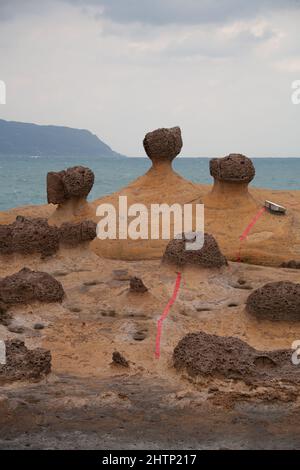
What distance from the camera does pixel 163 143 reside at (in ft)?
40.2

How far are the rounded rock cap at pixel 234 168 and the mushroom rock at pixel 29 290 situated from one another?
4257mm

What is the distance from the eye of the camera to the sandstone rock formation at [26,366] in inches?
203

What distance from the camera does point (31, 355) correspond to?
531 centimetres

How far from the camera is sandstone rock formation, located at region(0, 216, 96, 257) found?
29.5 feet

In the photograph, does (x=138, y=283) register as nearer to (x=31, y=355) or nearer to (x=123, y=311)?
(x=123, y=311)

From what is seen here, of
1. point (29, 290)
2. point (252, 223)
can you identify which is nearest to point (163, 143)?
point (252, 223)

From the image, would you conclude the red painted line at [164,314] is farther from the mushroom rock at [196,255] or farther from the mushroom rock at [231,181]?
the mushroom rock at [231,181]

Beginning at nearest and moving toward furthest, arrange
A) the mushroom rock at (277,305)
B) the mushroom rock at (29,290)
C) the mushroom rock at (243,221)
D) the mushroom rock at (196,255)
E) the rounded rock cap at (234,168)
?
the mushroom rock at (277,305) < the mushroom rock at (29,290) < the mushroom rock at (196,255) < the mushroom rock at (243,221) < the rounded rock cap at (234,168)

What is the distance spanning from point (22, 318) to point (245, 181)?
17.1ft

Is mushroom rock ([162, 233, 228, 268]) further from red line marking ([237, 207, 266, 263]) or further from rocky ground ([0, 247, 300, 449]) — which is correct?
red line marking ([237, 207, 266, 263])

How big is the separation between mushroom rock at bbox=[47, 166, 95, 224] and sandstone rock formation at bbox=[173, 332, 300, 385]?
20.3 feet

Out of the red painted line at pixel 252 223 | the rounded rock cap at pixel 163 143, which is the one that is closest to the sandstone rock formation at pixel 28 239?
the red painted line at pixel 252 223

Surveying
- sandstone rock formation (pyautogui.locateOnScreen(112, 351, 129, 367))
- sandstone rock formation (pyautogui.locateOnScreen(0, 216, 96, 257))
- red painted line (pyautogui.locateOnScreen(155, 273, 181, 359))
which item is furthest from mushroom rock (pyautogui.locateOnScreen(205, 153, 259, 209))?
sandstone rock formation (pyautogui.locateOnScreen(112, 351, 129, 367))
